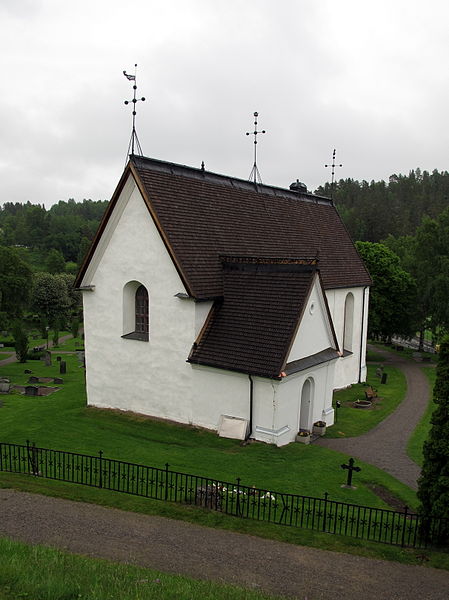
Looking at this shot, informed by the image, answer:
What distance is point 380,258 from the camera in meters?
38.4

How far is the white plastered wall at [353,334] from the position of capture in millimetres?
25569

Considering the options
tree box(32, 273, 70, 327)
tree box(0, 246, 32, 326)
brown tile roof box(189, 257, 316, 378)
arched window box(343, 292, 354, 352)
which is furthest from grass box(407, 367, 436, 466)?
tree box(32, 273, 70, 327)

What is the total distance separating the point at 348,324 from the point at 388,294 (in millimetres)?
12543

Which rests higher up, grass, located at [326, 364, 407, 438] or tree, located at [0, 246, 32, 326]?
tree, located at [0, 246, 32, 326]

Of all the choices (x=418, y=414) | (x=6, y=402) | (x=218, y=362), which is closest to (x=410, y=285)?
(x=418, y=414)

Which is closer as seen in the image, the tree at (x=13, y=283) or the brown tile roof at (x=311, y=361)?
the brown tile roof at (x=311, y=361)

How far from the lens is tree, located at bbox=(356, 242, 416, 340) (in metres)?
37.8

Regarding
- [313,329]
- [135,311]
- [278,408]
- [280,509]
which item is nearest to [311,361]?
[313,329]

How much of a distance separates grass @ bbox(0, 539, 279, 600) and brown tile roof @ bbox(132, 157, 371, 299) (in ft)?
33.0

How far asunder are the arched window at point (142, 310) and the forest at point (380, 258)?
16291 mm

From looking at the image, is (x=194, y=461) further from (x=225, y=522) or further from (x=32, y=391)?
(x=32, y=391)

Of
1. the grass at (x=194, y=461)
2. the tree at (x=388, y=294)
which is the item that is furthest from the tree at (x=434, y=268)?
the grass at (x=194, y=461)

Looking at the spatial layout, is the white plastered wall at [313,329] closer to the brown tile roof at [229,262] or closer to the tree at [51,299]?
the brown tile roof at [229,262]

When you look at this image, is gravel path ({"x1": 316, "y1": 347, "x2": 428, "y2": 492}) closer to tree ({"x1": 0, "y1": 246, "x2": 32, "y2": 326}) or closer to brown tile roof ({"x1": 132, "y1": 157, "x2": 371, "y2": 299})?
brown tile roof ({"x1": 132, "y1": 157, "x2": 371, "y2": 299})
